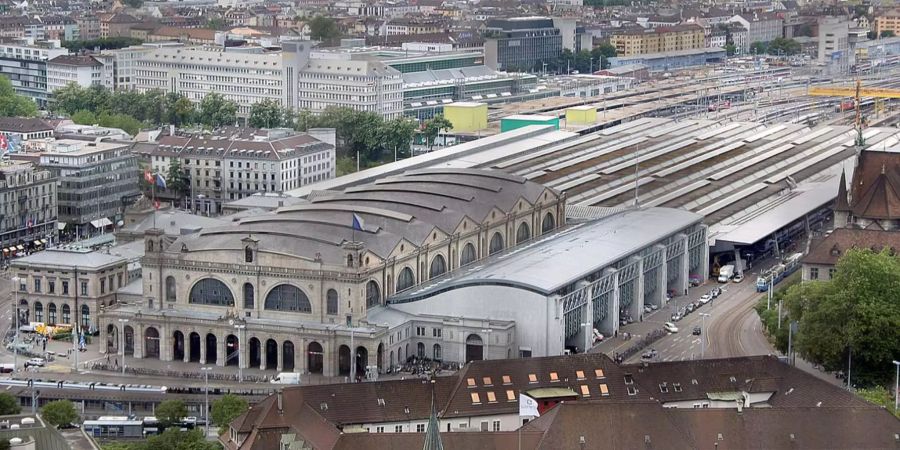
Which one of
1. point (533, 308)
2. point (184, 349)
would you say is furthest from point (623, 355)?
point (184, 349)

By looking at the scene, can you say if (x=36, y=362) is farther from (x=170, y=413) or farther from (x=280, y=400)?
(x=280, y=400)

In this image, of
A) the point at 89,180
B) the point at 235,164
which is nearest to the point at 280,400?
the point at 89,180

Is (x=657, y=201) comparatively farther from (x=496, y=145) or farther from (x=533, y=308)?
(x=533, y=308)

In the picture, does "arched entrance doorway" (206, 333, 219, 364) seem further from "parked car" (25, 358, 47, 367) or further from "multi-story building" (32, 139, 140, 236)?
"multi-story building" (32, 139, 140, 236)

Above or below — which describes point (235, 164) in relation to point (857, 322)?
above

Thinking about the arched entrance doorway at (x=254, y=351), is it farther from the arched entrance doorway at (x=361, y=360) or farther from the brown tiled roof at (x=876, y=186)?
the brown tiled roof at (x=876, y=186)

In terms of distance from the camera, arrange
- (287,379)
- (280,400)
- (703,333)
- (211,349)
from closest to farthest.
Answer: (280,400)
(287,379)
(211,349)
(703,333)
